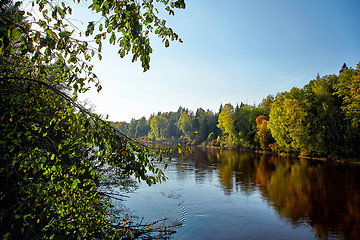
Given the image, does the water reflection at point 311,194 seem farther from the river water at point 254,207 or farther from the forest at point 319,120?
the forest at point 319,120

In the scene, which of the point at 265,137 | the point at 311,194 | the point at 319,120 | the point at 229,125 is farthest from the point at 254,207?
the point at 229,125

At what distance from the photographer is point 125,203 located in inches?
577

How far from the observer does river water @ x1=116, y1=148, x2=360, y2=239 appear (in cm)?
1113

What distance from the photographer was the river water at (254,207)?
11134mm

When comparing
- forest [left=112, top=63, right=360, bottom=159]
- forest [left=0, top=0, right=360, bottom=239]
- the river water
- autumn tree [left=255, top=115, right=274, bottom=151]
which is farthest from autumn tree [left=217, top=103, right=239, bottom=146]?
the river water

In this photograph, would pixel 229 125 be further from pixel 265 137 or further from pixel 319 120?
pixel 319 120

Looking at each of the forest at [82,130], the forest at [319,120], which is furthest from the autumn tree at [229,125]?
the forest at [319,120]

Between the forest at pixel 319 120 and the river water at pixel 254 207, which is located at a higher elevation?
the forest at pixel 319 120

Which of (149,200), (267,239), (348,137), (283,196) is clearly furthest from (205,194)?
(348,137)

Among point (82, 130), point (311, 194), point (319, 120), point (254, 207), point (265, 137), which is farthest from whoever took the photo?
point (265, 137)

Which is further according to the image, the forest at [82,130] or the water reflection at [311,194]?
the water reflection at [311,194]

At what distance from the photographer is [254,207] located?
578 inches

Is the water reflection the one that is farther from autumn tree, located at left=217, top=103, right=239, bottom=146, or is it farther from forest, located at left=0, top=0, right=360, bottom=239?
autumn tree, located at left=217, top=103, right=239, bottom=146

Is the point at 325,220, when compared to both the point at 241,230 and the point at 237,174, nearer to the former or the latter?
the point at 241,230
